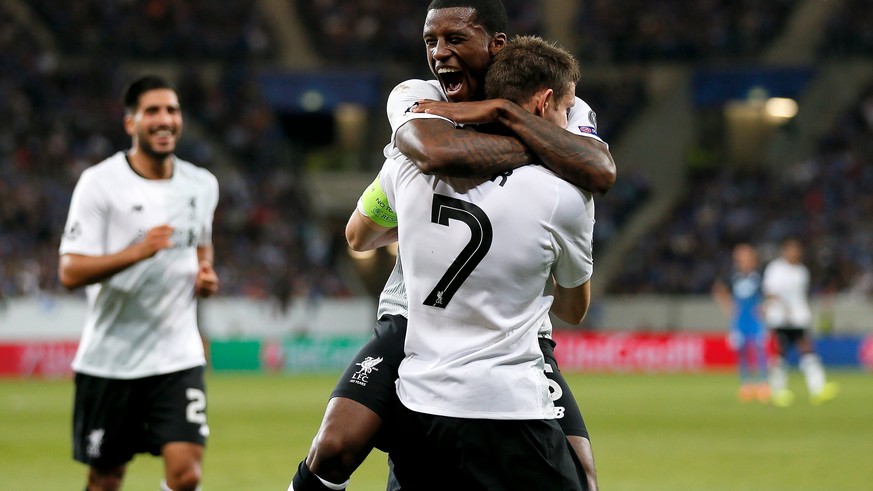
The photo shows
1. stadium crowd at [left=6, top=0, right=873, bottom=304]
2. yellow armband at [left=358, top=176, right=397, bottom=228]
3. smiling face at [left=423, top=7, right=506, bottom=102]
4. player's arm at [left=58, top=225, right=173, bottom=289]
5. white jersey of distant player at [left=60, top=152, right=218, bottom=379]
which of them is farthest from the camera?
stadium crowd at [left=6, top=0, right=873, bottom=304]

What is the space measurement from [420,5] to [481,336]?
35.2 metres

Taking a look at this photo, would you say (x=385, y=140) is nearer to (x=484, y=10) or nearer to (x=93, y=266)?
(x=93, y=266)

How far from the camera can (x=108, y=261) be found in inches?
242

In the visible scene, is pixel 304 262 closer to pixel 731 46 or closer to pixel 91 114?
pixel 91 114

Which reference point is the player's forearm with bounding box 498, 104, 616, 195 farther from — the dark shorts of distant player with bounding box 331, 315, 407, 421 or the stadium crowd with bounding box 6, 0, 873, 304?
the stadium crowd with bounding box 6, 0, 873, 304

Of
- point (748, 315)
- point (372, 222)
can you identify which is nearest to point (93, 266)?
point (372, 222)

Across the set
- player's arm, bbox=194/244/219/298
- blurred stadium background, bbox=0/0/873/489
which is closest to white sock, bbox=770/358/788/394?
blurred stadium background, bbox=0/0/873/489

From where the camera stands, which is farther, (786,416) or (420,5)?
(420,5)

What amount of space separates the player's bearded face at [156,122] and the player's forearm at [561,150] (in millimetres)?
3089

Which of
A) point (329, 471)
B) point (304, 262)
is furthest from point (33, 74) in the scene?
point (329, 471)

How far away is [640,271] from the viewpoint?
33.2 metres

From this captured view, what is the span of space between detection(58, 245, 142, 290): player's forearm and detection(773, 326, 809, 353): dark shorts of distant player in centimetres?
Answer: 1523

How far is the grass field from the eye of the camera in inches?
403

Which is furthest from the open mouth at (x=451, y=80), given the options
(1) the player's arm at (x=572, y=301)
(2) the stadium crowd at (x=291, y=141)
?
(2) the stadium crowd at (x=291, y=141)
